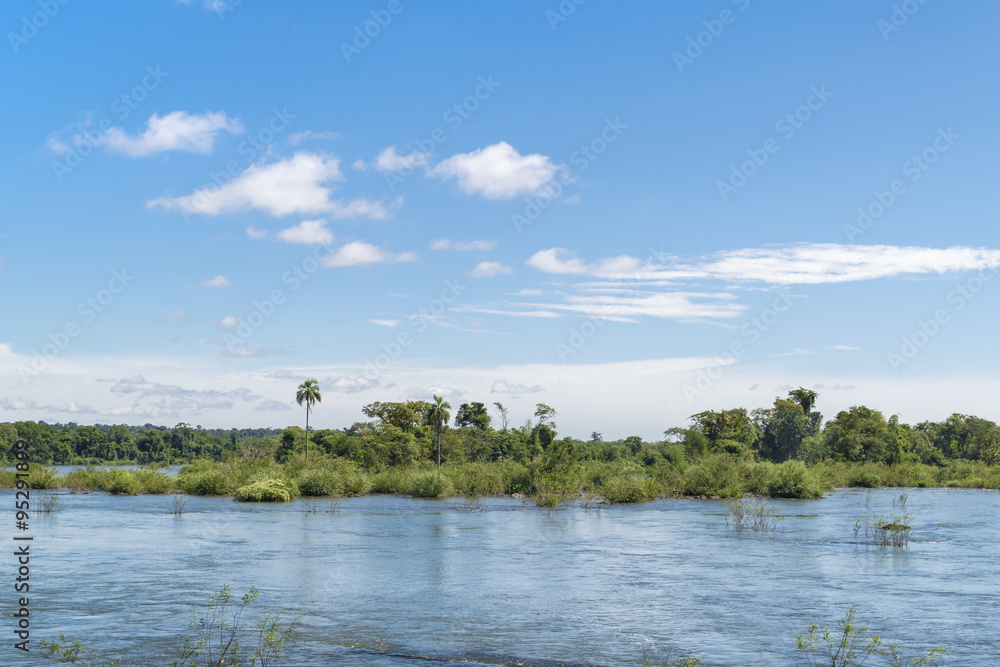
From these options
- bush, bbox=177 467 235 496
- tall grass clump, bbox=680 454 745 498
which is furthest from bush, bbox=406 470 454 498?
tall grass clump, bbox=680 454 745 498

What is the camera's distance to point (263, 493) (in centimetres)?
5403

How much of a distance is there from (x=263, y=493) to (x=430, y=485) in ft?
37.9

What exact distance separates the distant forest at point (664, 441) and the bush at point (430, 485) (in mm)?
15562

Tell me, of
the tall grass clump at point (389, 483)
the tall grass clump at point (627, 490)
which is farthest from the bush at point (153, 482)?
the tall grass clump at point (627, 490)

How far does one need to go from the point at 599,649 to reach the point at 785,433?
9015 cm

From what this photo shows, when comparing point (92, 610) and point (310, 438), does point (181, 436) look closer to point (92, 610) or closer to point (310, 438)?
point (310, 438)

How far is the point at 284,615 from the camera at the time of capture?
58.5 feet

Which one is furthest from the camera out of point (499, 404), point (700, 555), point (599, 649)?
point (499, 404)

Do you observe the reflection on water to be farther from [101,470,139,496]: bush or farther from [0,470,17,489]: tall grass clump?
[0,470,17,489]: tall grass clump

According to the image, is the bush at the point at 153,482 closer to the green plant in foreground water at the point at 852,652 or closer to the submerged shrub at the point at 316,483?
the submerged shrub at the point at 316,483

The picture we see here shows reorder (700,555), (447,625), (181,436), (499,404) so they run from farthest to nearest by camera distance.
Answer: (181,436) < (499,404) < (700,555) < (447,625)

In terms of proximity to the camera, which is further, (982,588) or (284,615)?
(982,588)

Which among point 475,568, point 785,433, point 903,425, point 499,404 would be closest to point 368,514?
point 475,568

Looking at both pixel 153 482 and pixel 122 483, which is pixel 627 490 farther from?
pixel 122 483
